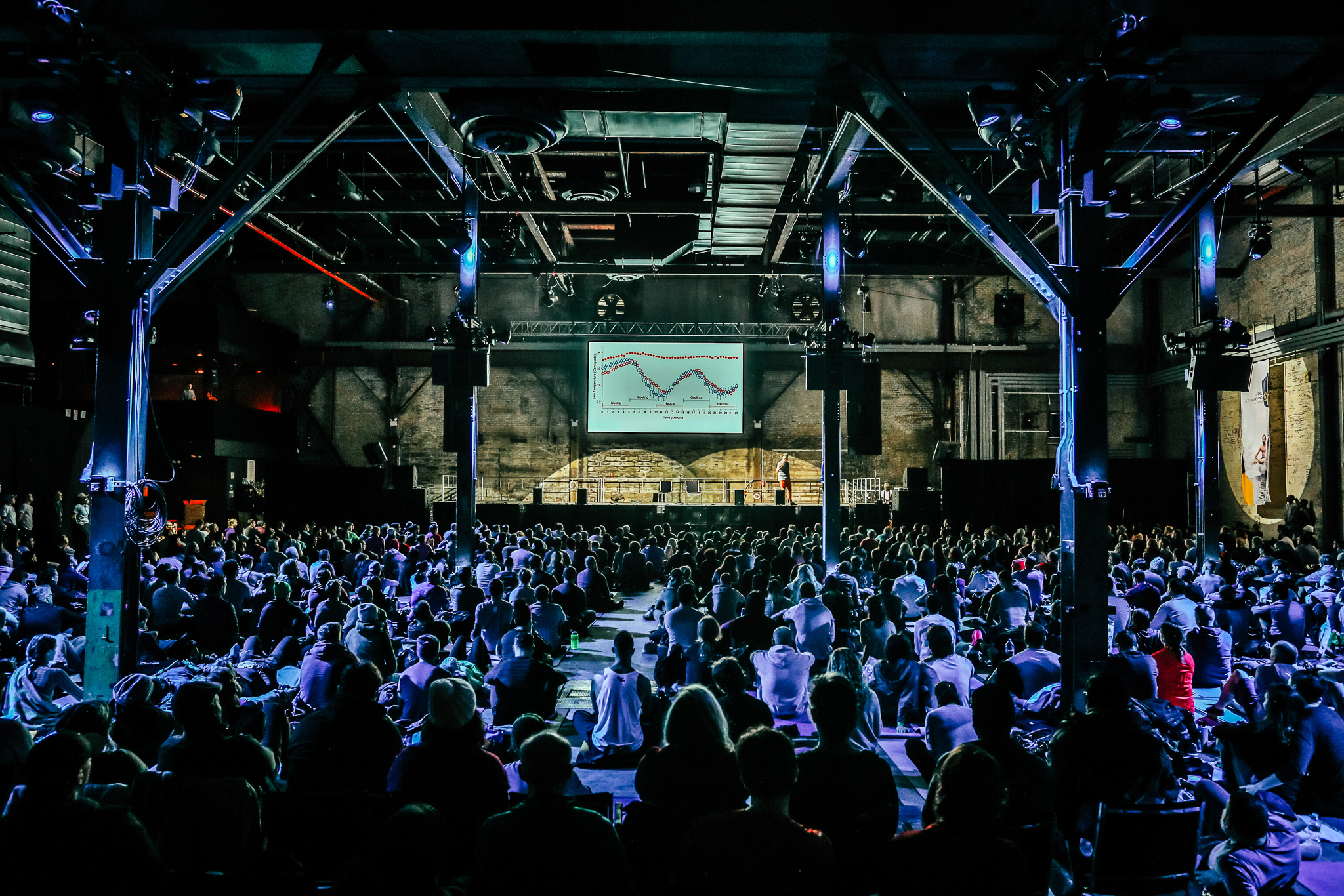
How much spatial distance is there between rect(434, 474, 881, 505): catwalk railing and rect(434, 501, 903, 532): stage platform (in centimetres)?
227

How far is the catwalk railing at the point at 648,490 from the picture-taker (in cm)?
2398

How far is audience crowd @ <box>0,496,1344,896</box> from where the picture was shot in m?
2.45

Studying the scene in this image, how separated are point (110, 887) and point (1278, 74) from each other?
7.76 metres

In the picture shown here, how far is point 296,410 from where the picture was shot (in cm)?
2472

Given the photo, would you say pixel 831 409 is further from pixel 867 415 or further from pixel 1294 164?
pixel 1294 164

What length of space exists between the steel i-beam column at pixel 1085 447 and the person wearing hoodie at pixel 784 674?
184cm

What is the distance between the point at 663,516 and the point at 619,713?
Answer: 1554cm

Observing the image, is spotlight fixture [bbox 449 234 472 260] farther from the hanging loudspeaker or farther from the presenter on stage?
the presenter on stage

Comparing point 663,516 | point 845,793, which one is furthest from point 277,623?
point 663,516

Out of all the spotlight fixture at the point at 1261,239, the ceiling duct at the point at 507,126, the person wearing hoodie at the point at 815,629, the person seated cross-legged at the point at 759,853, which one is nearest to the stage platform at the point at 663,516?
the spotlight fixture at the point at 1261,239

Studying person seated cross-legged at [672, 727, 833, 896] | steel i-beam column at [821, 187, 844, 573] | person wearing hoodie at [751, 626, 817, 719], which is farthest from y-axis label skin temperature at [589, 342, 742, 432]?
person seated cross-legged at [672, 727, 833, 896]

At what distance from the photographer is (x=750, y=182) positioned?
1129 cm

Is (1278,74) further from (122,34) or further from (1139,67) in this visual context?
(122,34)

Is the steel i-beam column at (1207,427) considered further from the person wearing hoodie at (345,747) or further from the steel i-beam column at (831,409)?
the person wearing hoodie at (345,747)
